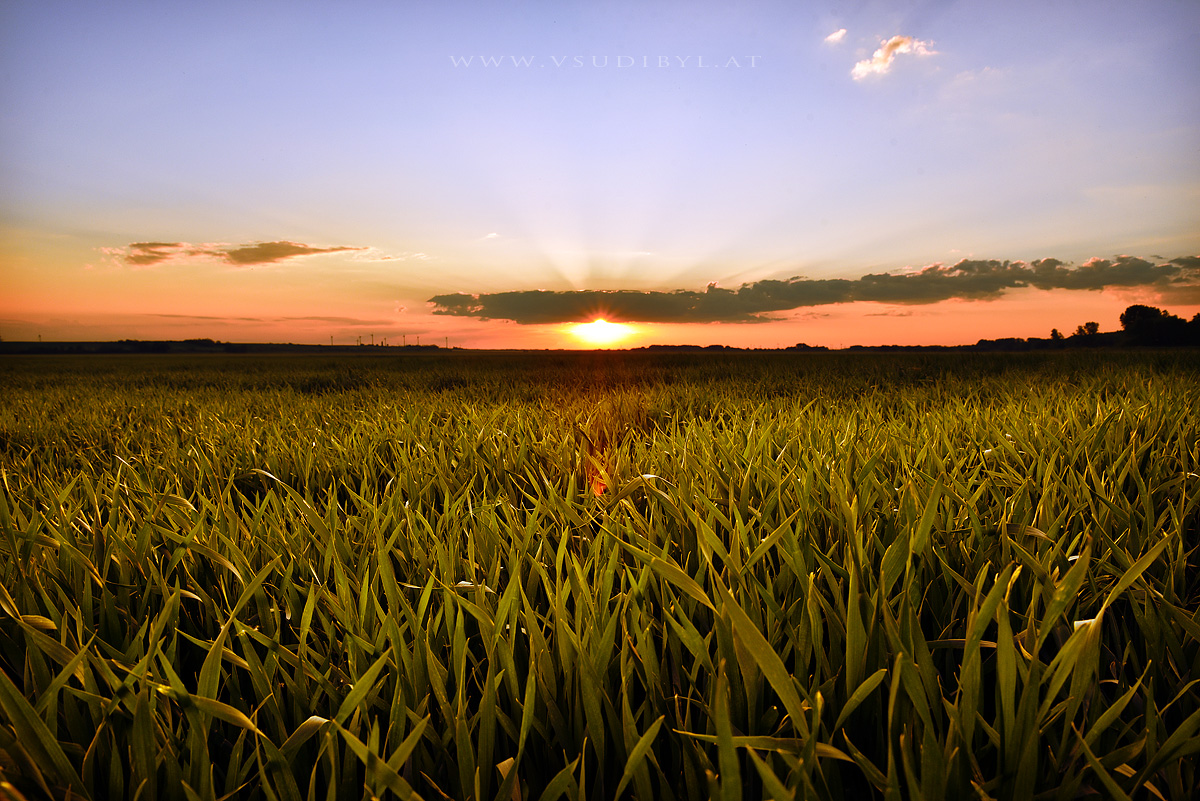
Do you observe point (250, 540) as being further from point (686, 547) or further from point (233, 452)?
point (233, 452)

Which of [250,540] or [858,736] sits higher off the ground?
[250,540]

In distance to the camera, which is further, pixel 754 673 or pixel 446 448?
pixel 446 448

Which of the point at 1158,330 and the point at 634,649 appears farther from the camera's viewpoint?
the point at 1158,330

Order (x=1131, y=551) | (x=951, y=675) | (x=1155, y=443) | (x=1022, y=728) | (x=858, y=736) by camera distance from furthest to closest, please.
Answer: (x=1155, y=443), (x=1131, y=551), (x=951, y=675), (x=858, y=736), (x=1022, y=728)

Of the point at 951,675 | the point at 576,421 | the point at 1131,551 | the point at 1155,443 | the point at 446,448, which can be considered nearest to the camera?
the point at 951,675

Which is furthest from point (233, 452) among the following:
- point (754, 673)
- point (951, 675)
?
point (951, 675)

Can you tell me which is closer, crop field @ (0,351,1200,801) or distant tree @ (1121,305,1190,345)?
crop field @ (0,351,1200,801)

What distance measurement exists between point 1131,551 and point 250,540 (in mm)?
2090

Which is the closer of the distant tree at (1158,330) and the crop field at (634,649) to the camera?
the crop field at (634,649)

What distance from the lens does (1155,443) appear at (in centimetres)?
220

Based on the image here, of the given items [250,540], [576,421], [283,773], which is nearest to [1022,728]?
[283,773]

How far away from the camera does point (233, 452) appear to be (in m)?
2.79

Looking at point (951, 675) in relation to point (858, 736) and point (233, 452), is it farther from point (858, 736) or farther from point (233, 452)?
point (233, 452)

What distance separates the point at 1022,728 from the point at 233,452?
3224mm
